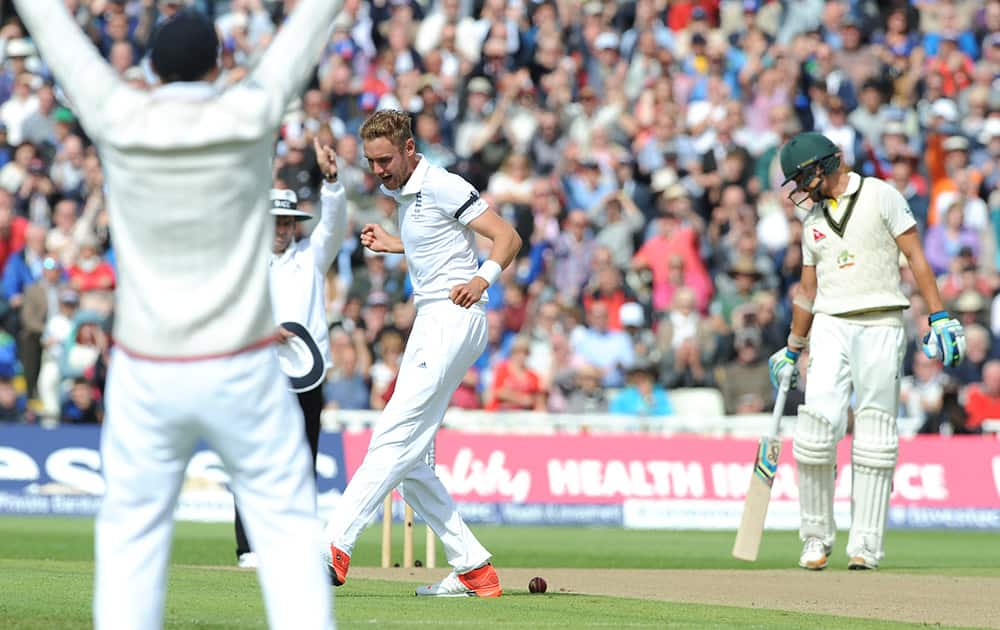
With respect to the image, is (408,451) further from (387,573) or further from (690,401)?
(690,401)

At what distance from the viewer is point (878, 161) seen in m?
23.5

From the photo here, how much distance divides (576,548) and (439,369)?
6.49 m

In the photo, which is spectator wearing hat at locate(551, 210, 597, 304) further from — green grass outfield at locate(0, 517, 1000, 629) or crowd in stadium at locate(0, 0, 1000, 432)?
green grass outfield at locate(0, 517, 1000, 629)

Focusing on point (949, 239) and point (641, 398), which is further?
point (949, 239)

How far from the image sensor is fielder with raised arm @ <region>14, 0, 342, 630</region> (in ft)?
19.5

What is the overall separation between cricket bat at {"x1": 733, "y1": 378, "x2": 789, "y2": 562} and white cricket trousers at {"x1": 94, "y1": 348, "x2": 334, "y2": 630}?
731 centimetres

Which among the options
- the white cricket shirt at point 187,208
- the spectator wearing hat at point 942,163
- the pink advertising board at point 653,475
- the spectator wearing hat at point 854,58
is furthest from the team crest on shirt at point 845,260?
the spectator wearing hat at point 854,58

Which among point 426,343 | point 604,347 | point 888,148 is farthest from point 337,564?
point 888,148

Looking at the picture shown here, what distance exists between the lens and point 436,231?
10.2 metres

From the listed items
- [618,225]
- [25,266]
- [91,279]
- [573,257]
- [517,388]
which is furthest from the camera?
[618,225]

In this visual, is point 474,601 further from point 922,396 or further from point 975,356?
point 975,356

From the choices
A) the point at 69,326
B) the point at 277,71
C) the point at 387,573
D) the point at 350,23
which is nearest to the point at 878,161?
the point at 350,23

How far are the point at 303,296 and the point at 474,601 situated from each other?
8.74 feet

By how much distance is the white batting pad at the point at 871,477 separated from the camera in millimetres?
12875
